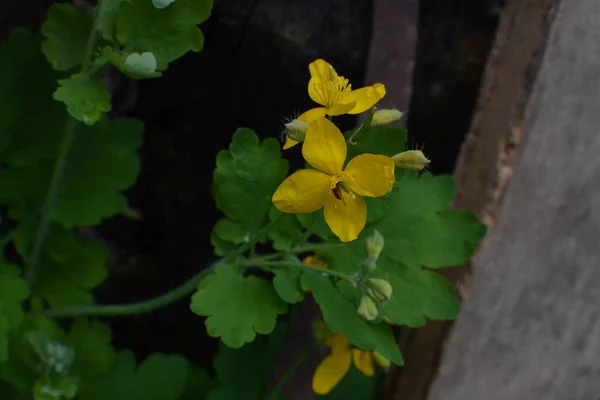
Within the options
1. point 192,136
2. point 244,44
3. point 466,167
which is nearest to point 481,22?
point 466,167

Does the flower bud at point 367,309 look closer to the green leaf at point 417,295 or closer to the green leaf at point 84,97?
the green leaf at point 417,295

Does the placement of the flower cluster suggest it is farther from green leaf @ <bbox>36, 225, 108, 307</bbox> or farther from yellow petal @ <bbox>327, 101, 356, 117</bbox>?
green leaf @ <bbox>36, 225, 108, 307</bbox>

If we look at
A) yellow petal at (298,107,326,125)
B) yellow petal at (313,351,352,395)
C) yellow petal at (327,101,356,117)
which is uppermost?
yellow petal at (327,101,356,117)

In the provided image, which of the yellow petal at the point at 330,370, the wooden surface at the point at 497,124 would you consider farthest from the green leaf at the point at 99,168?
the wooden surface at the point at 497,124

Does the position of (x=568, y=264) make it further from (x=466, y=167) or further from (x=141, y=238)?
(x=141, y=238)

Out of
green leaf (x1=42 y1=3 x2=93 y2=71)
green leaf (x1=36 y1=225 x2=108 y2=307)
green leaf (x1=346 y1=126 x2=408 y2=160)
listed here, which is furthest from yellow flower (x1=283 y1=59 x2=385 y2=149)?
green leaf (x1=36 y1=225 x2=108 y2=307)

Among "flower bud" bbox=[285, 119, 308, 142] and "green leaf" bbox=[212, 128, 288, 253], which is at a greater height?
"flower bud" bbox=[285, 119, 308, 142]
